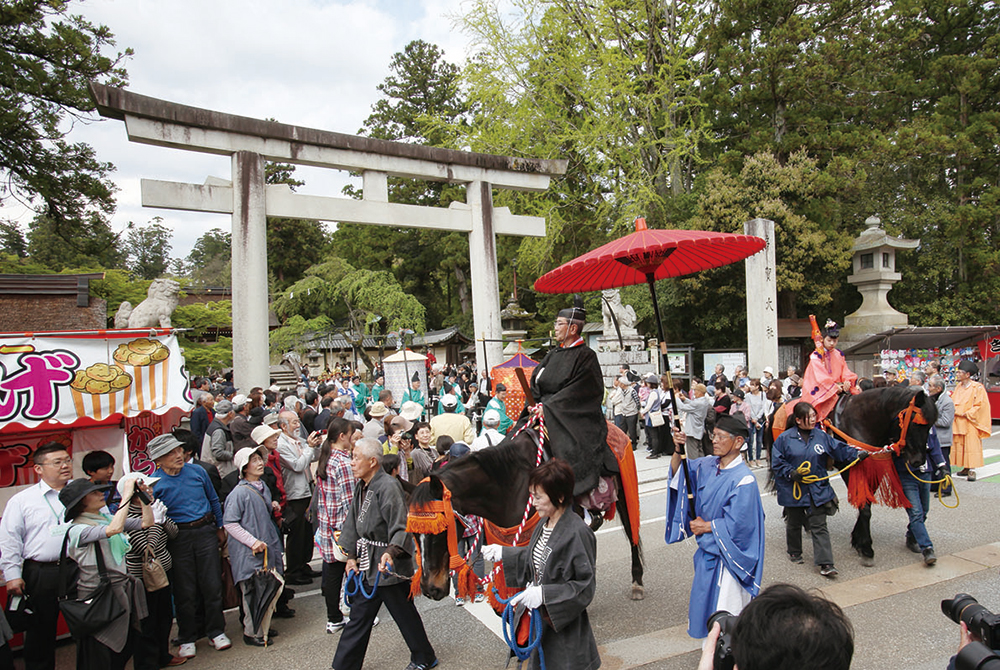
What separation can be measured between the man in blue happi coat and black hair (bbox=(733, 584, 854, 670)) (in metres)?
2.06

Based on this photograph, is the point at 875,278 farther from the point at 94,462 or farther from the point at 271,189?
the point at 94,462

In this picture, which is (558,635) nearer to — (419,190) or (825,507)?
(825,507)

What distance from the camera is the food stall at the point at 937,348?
569 inches

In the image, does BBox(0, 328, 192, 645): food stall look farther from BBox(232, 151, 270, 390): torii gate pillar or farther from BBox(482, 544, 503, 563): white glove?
BBox(232, 151, 270, 390): torii gate pillar

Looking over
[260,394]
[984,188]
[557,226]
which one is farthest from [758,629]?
[984,188]

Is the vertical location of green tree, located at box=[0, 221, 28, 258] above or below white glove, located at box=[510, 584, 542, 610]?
above

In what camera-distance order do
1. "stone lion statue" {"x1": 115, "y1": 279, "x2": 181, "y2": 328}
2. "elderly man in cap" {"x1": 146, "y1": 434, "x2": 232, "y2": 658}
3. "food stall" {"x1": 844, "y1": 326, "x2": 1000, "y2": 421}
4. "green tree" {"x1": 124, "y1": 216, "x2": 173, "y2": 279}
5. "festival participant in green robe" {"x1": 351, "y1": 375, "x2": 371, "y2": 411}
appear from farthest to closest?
"green tree" {"x1": 124, "y1": 216, "x2": 173, "y2": 279}
"food stall" {"x1": 844, "y1": 326, "x2": 1000, "y2": 421}
"festival participant in green robe" {"x1": 351, "y1": 375, "x2": 371, "y2": 411}
"stone lion statue" {"x1": 115, "y1": 279, "x2": 181, "y2": 328}
"elderly man in cap" {"x1": 146, "y1": 434, "x2": 232, "y2": 658}

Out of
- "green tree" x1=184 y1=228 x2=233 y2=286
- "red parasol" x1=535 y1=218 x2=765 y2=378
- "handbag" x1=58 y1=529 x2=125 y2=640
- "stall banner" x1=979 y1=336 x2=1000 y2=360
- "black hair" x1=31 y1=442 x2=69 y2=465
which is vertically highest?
"green tree" x1=184 y1=228 x2=233 y2=286

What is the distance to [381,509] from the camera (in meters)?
4.06

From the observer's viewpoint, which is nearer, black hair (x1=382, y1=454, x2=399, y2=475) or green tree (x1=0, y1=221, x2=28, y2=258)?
black hair (x1=382, y1=454, x2=399, y2=475)

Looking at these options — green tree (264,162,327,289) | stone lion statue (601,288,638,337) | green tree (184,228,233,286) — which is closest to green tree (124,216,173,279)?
green tree (184,228,233,286)

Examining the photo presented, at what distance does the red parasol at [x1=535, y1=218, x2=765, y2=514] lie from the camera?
185 inches

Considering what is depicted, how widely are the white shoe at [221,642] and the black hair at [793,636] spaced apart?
181 inches

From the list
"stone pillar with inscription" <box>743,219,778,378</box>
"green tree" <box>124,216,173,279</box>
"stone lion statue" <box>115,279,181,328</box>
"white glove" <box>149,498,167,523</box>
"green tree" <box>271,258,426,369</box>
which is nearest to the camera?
"white glove" <box>149,498,167,523</box>
